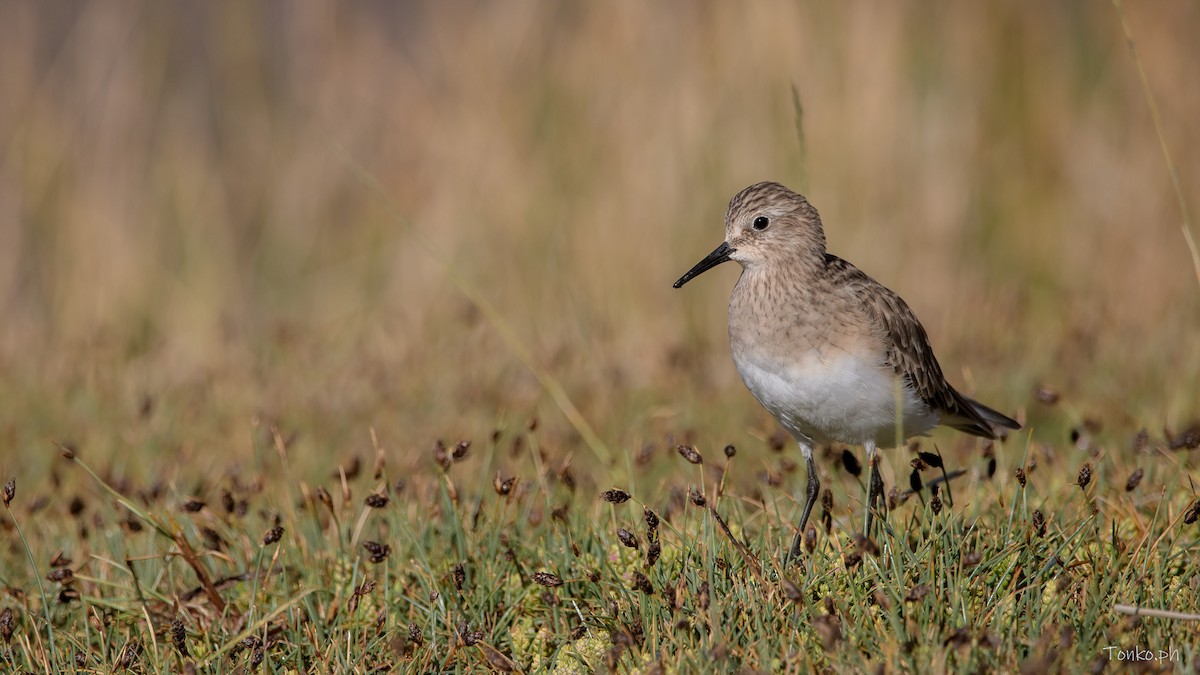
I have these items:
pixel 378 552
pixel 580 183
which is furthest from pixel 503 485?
pixel 580 183

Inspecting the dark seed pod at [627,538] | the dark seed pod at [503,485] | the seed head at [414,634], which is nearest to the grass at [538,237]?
the dark seed pod at [503,485]

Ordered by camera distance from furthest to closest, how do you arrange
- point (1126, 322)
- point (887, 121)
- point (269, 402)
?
point (887, 121), point (1126, 322), point (269, 402)

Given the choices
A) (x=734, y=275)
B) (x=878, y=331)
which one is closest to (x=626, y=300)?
(x=734, y=275)

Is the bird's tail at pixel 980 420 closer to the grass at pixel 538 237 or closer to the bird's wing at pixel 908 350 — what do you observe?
the bird's wing at pixel 908 350

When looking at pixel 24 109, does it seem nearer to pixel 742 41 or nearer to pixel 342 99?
pixel 342 99

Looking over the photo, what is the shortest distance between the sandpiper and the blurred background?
2.72m

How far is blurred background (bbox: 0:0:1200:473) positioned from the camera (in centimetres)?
905

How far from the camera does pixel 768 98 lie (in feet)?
30.8

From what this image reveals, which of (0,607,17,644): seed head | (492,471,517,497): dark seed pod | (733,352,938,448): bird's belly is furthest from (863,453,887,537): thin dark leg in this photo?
(0,607,17,644): seed head

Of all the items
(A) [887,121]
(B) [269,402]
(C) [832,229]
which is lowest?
(B) [269,402]

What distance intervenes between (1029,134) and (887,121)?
108cm

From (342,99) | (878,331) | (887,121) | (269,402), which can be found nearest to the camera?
(878,331)

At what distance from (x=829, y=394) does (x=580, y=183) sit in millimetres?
4921

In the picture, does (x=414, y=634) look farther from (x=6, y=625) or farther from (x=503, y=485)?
(x=6, y=625)
